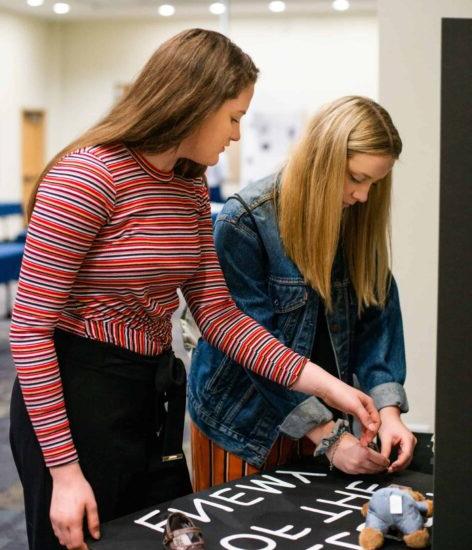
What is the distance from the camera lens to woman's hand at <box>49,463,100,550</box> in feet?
4.40

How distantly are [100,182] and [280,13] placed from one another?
36.1ft

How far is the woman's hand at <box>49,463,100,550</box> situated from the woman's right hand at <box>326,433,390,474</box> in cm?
45

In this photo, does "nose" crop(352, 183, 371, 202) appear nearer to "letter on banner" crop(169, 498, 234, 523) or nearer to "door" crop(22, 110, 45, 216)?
"letter on banner" crop(169, 498, 234, 523)

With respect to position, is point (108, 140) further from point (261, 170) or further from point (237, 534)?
point (261, 170)

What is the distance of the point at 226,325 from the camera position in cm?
160

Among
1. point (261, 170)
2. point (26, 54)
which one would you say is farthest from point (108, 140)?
point (26, 54)

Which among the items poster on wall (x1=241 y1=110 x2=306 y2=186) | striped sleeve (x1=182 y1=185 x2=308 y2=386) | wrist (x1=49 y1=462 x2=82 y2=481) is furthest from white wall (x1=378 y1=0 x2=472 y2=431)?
poster on wall (x1=241 y1=110 x2=306 y2=186)

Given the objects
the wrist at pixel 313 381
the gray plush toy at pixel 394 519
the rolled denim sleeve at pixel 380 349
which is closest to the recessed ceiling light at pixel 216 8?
the rolled denim sleeve at pixel 380 349

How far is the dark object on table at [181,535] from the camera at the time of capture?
1.21m

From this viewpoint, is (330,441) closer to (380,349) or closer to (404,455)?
(404,455)

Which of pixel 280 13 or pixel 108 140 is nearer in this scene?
pixel 108 140

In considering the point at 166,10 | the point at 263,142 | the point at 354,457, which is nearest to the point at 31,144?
the point at 166,10

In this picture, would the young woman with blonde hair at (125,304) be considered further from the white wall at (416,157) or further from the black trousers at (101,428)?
the white wall at (416,157)

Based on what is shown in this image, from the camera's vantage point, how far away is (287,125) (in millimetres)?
11125
